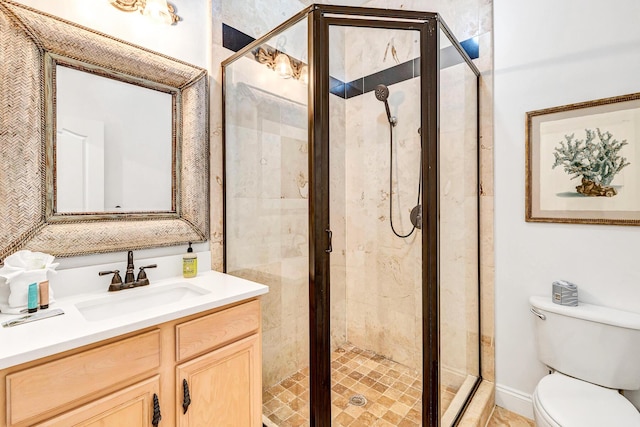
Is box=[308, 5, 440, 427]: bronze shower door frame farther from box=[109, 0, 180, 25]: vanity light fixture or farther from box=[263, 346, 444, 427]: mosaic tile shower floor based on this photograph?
box=[109, 0, 180, 25]: vanity light fixture

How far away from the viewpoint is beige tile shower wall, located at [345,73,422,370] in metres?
1.46

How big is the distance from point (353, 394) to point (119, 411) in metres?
1.03

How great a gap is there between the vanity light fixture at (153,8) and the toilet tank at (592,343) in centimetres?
242

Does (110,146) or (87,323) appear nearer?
(87,323)

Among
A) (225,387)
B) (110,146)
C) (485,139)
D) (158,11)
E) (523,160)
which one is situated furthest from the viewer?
(485,139)

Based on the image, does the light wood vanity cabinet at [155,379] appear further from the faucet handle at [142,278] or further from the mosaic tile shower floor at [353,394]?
the faucet handle at [142,278]

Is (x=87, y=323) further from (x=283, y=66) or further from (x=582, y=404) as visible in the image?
(x=582, y=404)

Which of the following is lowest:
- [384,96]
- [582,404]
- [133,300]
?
[582,404]

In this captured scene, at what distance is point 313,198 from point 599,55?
163 centimetres

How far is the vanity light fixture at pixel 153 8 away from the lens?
4.44 feet

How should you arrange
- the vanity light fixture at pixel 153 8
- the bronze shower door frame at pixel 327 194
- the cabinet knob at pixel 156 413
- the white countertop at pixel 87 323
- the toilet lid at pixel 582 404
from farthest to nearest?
1. the vanity light fixture at pixel 153 8
2. the bronze shower door frame at pixel 327 194
3. the toilet lid at pixel 582 404
4. the cabinet knob at pixel 156 413
5. the white countertop at pixel 87 323

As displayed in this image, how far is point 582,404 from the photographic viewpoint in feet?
4.07

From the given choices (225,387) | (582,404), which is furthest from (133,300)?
(582,404)

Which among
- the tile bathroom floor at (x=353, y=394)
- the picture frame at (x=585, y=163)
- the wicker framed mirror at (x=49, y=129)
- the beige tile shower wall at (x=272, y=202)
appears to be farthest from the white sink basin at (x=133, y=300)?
the picture frame at (x=585, y=163)
